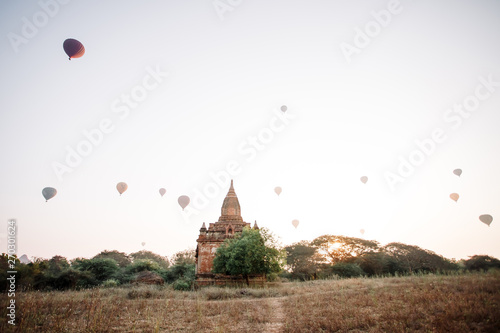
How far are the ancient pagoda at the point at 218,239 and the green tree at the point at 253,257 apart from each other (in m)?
2.17

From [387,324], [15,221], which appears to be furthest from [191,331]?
[15,221]

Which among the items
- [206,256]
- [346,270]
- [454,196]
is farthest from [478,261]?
[206,256]

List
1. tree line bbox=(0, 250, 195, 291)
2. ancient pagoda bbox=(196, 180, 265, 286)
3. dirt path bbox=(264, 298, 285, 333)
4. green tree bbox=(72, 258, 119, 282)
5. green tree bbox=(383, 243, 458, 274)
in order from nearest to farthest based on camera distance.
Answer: dirt path bbox=(264, 298, 285, 333)
tree line bbox=(0, 250, 195, 291)
ancient pagoda bbox=(196, 180, 265, 286)
green tree bbox=(72, 258, 119, 282)
green tree bbox=(383, 243, 458, 274)

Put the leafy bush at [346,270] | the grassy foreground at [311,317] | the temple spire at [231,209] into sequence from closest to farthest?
the grassy foreground at [311,317] → the temple spire at [231,209] → the leafy bush at [346,270]

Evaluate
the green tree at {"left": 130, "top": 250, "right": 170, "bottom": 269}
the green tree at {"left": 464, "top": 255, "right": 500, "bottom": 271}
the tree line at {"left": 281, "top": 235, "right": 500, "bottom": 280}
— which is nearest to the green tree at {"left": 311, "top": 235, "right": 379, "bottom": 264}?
the tree line at {"left": 281, "top": 235, "right": 500, "bottom": 280}

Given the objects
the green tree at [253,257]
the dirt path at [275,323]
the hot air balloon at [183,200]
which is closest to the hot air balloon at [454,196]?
the green tree at [253,257]

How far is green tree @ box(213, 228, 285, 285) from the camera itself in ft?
73.3

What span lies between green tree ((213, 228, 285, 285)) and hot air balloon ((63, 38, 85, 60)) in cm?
1942

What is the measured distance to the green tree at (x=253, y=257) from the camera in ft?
73.3

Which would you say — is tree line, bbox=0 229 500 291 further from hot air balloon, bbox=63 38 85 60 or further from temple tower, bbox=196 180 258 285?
hot air balloon, bbox=63 38 85 60

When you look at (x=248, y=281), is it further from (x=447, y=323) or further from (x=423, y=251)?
(x=423, y=251)

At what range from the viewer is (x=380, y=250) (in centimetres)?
4075

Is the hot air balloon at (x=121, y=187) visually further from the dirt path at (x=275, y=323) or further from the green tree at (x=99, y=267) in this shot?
the dirt path at (x=275, y=323)

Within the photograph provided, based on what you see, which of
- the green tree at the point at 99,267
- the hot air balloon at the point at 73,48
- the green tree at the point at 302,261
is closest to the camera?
the hot air balloon at the point at 73,48
